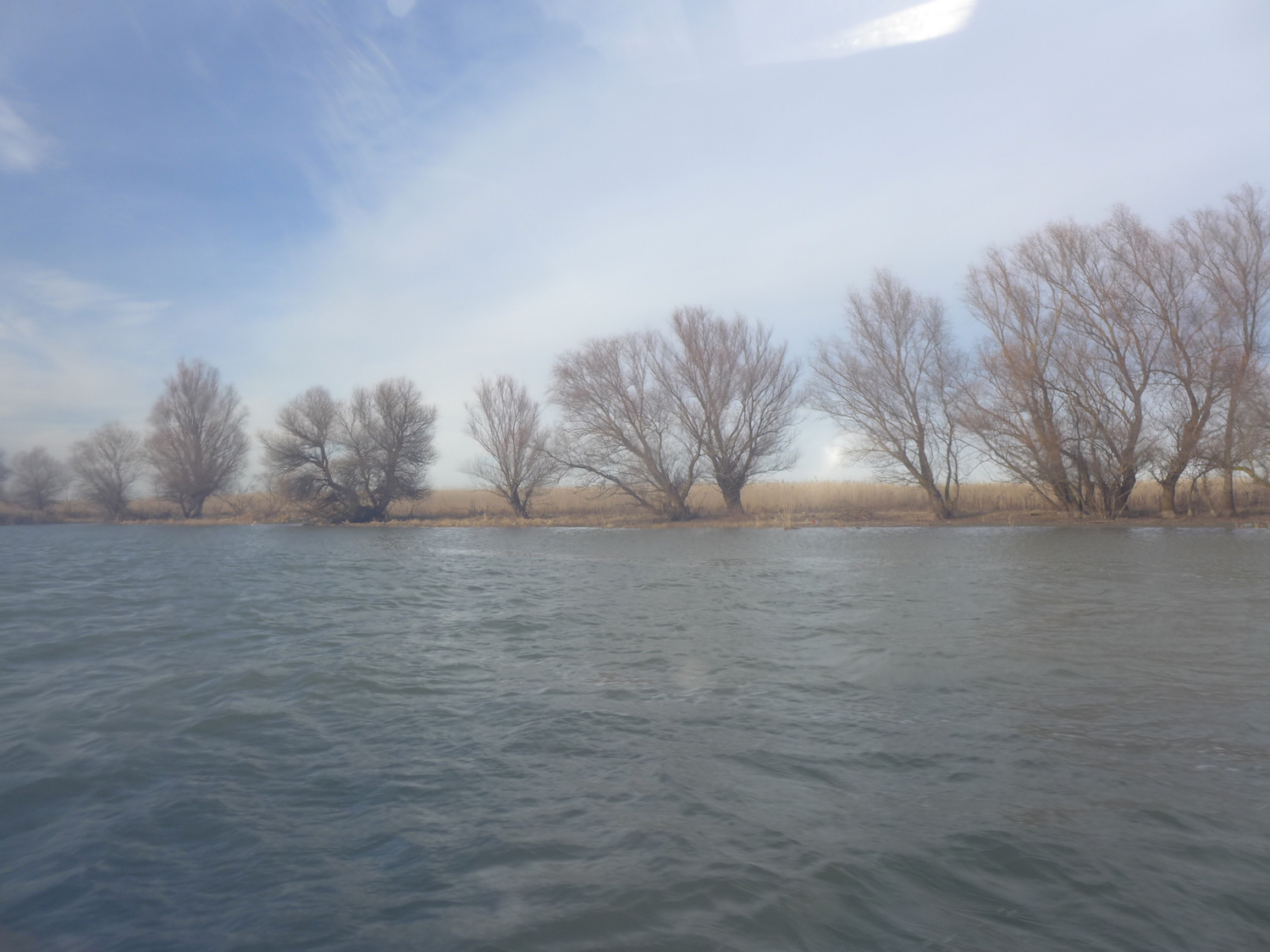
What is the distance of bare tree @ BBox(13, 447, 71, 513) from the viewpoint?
54.1 m

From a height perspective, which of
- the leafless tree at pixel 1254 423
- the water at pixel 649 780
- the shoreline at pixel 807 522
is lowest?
the water at pixel 649 780

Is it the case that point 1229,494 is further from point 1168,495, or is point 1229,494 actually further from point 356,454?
point 356,454

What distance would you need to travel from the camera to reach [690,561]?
18969 millimetres

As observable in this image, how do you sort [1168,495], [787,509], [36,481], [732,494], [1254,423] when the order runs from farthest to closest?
[36,481] < [787,509] < [732,494] < [1168,495] < [1254,423]

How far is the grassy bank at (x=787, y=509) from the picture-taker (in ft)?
94.5

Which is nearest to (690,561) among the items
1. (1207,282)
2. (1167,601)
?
(1167,601)

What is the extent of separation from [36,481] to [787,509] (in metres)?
55.4

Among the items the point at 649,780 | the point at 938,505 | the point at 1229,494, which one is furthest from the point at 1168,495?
the point at 649,780

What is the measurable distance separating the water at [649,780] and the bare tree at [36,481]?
183 ft

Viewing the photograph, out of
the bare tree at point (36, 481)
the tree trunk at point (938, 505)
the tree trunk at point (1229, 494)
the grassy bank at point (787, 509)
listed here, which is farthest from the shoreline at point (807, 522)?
the bare tree at point (36, 481)

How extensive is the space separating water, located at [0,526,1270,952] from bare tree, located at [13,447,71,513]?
55.9 m

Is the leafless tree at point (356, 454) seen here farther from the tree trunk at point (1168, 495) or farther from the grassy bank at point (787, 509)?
the tree trunk at point (1168, 495)

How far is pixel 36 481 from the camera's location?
54.2 m

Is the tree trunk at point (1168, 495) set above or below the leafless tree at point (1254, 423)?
below
